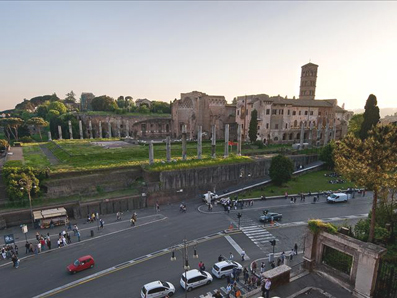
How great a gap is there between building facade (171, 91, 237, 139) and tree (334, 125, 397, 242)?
50613 millimetres

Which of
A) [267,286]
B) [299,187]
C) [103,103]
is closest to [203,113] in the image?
[299,187]

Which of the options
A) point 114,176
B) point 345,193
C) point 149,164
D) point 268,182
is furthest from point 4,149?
point 345,193

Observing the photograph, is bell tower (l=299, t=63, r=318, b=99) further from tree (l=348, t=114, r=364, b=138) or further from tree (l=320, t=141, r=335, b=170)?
tree (l=320, t=141, r=335, b=170)

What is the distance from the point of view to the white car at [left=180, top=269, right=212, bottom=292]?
617 inches

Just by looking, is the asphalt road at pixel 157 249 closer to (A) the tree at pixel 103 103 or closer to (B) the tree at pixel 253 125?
(B) the tree at pixel 253 125

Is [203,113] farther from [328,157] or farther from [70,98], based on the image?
[70,98]

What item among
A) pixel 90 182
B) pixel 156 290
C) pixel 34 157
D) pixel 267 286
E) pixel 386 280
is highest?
pixel 34 157

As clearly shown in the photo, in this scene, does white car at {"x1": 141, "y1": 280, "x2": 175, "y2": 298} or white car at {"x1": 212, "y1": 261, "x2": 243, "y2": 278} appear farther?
white car at {"x1": 212, "y1": 261, "x2": 243, "y2": 278}

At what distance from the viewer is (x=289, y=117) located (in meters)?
57.6

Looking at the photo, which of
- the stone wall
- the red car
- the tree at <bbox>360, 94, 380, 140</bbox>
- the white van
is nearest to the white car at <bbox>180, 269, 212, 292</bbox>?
the red car

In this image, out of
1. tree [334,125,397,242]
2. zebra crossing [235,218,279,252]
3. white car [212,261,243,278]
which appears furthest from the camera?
zebra crossing [235,218,279,252]

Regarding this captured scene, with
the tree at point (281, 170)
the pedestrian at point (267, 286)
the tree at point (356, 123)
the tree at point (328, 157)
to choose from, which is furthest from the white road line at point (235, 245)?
the tree at point (356, 123)

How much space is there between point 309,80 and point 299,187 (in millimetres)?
51692

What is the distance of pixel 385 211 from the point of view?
15266mm
